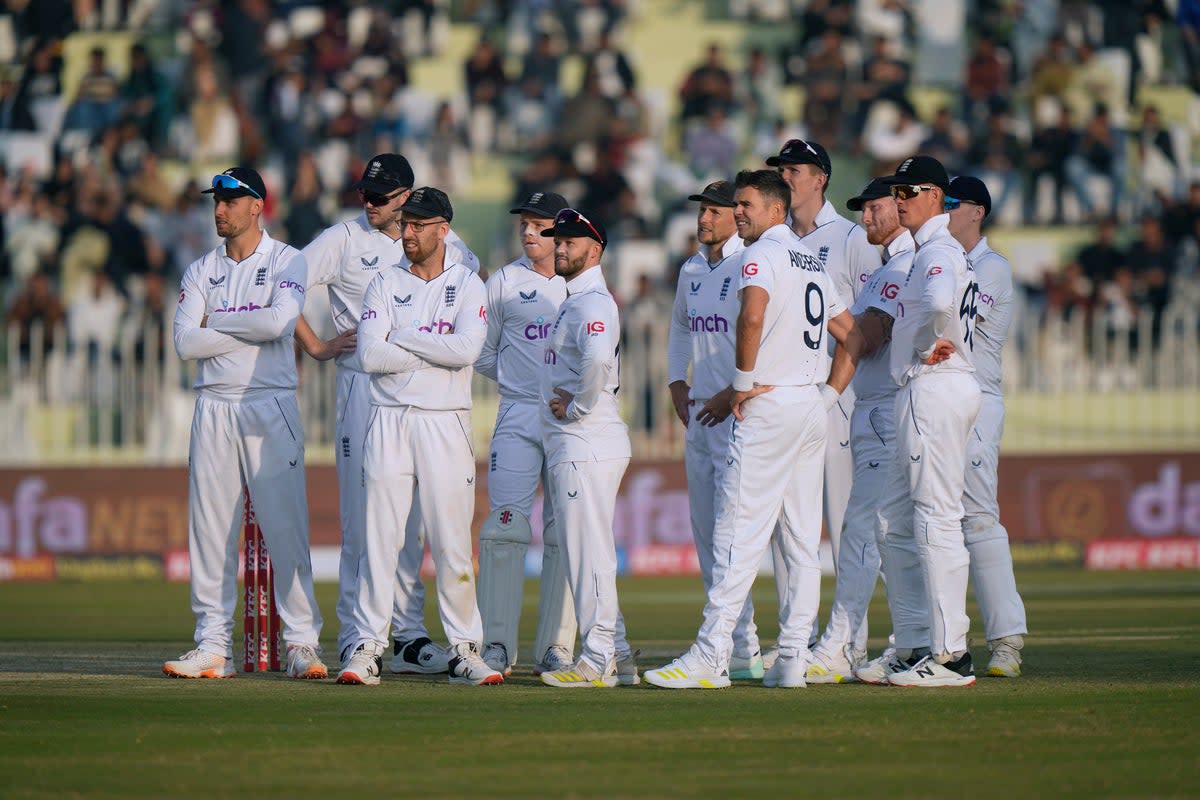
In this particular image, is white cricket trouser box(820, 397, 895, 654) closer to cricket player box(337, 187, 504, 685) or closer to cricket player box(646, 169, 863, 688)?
cricket player box(646, 169, 863, 688)

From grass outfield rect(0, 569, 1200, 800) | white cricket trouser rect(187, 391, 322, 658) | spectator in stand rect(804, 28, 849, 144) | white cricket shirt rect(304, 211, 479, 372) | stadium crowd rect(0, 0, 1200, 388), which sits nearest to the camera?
grass outfield rect(0, 569, 1200, 800)

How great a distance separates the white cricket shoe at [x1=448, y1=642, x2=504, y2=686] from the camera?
383 inches

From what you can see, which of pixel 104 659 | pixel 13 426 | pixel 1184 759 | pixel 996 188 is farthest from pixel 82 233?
pixel 1184 759

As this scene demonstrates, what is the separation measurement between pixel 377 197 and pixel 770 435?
2882mm

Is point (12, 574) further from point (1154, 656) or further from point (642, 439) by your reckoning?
point (1154, 656)

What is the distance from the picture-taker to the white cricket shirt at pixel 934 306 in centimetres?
927

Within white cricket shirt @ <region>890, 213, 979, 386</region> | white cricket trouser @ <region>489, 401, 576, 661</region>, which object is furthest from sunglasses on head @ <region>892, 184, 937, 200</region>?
white cricket trouser @ <region>489, 401, 576, 661</region>

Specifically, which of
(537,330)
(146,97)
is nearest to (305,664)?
(537,330)

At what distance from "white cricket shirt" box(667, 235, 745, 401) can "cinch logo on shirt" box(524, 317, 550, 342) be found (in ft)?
2.65

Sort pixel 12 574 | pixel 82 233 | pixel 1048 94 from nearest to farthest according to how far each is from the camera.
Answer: pixel 12 574 → pixel 82 233 → pixel 1048 94

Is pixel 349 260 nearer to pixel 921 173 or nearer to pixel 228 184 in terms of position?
pixel 228 184

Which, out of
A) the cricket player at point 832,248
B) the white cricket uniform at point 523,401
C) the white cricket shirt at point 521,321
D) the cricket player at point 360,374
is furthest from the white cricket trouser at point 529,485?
the cricket player at point 832,248

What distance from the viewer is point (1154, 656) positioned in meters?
10.8

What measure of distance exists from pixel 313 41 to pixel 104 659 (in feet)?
54.2
